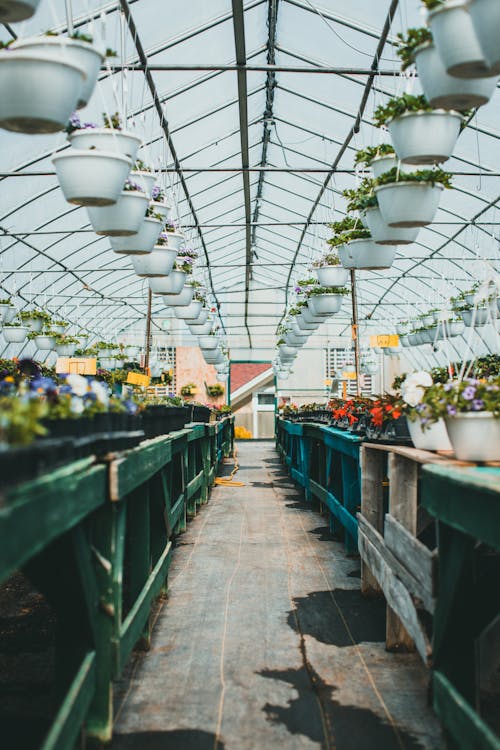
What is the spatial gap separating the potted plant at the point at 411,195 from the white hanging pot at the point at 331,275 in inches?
139

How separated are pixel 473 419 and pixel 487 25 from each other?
3.91 ft

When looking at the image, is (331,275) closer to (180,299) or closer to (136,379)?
(180,299)

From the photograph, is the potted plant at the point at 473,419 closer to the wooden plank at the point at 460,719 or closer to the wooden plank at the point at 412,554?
the wooden plank at the point at 412,554

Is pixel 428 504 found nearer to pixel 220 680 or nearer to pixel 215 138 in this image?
pixel 220 680

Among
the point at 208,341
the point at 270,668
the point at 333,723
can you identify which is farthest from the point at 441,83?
the point at 208,341

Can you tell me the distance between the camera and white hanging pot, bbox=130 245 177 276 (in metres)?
5.11

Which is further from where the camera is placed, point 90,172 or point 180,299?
point 180,299

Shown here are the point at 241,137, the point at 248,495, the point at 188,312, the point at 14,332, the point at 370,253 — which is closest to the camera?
the point at 370,253

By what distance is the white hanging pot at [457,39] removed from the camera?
2363mm

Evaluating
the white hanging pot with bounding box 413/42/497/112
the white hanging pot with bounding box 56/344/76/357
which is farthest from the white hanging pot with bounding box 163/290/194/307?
the white hanging pot with bounding box 56/344/76/357

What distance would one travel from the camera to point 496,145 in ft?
29.9

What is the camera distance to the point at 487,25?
7.00ft

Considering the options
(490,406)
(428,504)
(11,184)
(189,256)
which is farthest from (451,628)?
(11,184)

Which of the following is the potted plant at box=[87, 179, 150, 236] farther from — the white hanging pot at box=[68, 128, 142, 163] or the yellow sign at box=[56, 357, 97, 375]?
the yellow sign at box=[56, 357, 97, 375]
